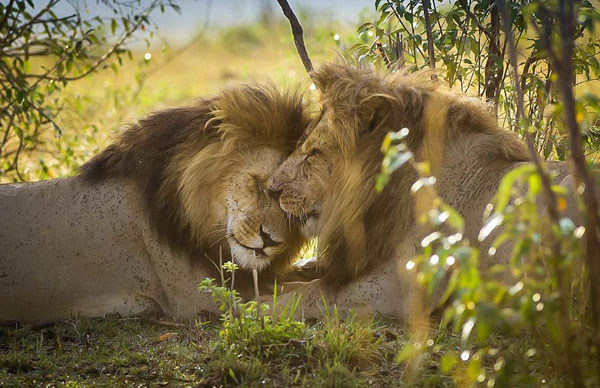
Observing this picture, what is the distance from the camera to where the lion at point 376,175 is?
3871 millimetres

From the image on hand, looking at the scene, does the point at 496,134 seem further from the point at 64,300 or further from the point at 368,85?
the point at 64,300

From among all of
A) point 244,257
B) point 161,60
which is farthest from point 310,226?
point 161,60

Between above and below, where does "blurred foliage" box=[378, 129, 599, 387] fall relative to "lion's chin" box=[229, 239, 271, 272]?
above

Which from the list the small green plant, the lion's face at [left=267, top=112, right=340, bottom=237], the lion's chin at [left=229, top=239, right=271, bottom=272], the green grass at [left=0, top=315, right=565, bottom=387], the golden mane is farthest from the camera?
the lion's chin at [left=229, top=239, right=271, bottom=272]

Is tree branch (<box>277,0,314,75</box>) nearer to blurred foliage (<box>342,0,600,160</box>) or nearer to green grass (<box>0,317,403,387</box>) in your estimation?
blurred foliage (<box>342,0,600,160</box>)

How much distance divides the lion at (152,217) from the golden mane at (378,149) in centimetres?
37

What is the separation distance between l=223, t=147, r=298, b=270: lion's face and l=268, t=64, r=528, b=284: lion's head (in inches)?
4.9

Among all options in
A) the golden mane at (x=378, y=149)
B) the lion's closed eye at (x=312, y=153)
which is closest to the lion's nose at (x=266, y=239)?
the golden mane at (x=378, y=149)

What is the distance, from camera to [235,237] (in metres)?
4.16

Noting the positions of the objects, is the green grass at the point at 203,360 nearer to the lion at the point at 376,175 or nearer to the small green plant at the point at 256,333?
the small green plant at the point at 256,333

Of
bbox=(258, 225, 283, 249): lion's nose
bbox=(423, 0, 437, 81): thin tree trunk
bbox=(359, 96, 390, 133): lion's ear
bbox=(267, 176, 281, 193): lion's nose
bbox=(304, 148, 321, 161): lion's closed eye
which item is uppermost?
bbox=(423, 0, 437, 81): thin tree trunk

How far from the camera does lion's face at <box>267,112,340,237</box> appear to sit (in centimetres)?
405

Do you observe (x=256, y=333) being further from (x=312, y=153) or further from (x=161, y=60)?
(x=161, y=60)

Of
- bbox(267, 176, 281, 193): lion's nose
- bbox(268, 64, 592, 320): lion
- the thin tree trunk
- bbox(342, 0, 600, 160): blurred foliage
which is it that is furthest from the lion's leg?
the thin tree trunk
